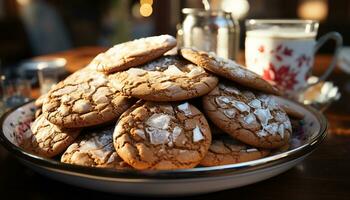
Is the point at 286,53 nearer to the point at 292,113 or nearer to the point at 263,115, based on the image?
the point at 292,113

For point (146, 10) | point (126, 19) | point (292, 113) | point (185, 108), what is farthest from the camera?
point (146, 10)

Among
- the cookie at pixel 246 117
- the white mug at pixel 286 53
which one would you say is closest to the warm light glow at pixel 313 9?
the white mug at pixel 286 53

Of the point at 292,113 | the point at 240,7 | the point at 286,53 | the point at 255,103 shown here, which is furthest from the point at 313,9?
the point at 255,103

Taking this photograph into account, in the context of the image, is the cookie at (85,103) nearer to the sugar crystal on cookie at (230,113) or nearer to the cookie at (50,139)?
the cookie at (50,139)

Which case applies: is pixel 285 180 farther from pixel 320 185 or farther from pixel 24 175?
pixel 24 175

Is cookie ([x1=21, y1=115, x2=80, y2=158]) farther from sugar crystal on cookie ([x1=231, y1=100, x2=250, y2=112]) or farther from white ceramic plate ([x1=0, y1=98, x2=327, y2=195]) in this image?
sugar crystal on cookie ([x1=231, y1=100, x2=250, y2=112])

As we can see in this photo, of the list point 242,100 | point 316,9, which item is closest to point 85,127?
point 242,100
